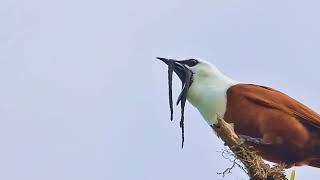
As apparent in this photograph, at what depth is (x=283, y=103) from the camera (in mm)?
7082

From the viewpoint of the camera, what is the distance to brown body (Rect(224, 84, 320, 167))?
261 inches

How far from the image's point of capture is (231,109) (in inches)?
269

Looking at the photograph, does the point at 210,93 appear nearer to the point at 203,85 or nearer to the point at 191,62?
the point at 203,85

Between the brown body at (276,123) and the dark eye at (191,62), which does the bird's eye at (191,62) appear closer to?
the dark eye at (191,62)

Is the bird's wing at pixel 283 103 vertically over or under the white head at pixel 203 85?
under

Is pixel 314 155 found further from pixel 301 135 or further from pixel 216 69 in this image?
pixel 216 69

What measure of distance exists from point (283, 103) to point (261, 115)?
0.41 metres

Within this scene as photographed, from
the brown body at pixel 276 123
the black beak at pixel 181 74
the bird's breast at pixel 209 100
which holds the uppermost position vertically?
the black beak at pixel 181 74

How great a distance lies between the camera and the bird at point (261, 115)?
662 cm

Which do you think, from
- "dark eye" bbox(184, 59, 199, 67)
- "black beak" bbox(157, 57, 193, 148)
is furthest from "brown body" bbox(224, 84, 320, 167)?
"dark eye" bbox(184, 59, 199, 67)

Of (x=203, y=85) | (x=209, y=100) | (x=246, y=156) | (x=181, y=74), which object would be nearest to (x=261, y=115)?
(x=209, y=100)

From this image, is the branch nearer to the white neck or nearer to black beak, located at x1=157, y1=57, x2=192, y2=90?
the white neck

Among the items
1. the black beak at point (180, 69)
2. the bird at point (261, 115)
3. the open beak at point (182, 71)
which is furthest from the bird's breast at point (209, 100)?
the black beak at point (180, 69)

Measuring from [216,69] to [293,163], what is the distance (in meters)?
1.36
